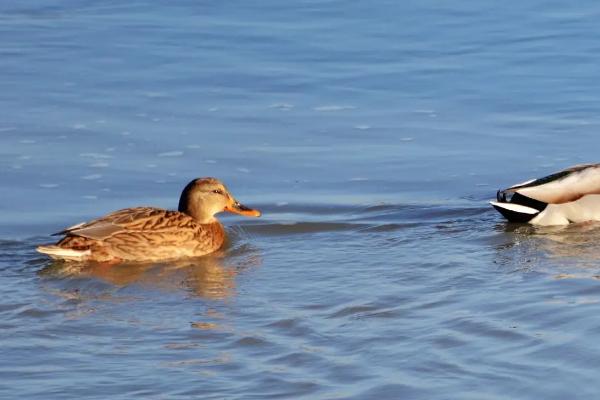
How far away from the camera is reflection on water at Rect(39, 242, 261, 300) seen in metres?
9.41

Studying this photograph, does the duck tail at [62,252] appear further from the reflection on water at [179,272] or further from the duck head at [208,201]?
the duck head at [208,201]

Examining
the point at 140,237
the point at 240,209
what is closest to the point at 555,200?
the point at 240,209

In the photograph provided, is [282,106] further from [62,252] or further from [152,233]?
[62,252]

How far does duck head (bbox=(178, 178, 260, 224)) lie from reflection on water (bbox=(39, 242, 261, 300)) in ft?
1.33

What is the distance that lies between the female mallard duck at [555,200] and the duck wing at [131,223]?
8.12 feet

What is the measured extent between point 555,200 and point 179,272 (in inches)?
120

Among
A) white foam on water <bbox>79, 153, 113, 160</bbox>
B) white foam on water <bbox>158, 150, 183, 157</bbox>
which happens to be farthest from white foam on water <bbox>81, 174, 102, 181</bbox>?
white foam on water <bbox>158, 150, 183, 157</bbox>

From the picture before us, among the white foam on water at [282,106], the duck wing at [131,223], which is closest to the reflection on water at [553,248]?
the duck wing at [131,223]

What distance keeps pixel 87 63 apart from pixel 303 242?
5.87 metres

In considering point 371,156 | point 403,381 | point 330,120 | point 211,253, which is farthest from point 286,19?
point 403,381

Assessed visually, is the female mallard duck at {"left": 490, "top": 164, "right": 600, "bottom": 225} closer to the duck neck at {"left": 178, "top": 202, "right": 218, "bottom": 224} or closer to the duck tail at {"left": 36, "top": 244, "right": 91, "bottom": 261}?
the duck neck at {"left": 178, "top": 202, "right": 218, "bottom": 224}

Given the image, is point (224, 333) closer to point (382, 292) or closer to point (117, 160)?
point (382, 292)

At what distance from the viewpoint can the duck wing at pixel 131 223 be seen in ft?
33.4

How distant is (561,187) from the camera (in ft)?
36.6
